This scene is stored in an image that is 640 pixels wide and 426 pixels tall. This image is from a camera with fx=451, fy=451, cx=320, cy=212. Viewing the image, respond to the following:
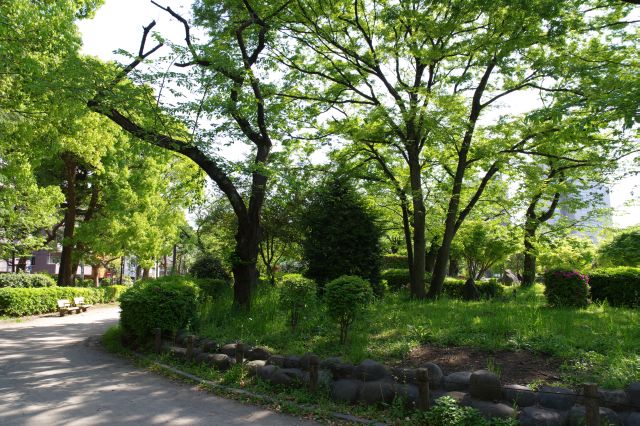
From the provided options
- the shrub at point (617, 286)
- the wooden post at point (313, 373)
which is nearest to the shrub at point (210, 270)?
the shrub at point (617, 286)

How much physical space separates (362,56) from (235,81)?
14.6 ft

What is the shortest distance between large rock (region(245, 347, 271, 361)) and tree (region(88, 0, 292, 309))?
12.8ft

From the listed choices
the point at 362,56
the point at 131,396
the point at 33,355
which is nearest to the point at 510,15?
the point at 362,56

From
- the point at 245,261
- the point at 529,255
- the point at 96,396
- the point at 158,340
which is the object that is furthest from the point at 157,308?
the point at 529,255

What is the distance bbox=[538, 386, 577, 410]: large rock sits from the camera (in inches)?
194

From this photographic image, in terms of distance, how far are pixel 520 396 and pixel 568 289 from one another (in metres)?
7.61

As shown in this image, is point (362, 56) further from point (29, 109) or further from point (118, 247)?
point (118, 247)

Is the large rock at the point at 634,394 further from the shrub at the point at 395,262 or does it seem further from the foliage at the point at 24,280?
the shrub at the point at 395,262

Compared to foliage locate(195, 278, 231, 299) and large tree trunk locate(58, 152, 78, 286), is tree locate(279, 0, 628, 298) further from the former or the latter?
large tree trunk locate(58, 152, 78, 286)

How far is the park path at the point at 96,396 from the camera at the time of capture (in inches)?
227

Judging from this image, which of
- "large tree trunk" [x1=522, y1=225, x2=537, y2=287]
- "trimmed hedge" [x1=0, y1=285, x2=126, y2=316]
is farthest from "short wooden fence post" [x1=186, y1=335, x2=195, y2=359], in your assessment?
"large tree trunk" [x1=522, y1=225, x2=537, y2=287]

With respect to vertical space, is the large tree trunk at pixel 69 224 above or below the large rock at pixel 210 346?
above

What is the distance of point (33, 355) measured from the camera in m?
10.0

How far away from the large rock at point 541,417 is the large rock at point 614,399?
458mm
